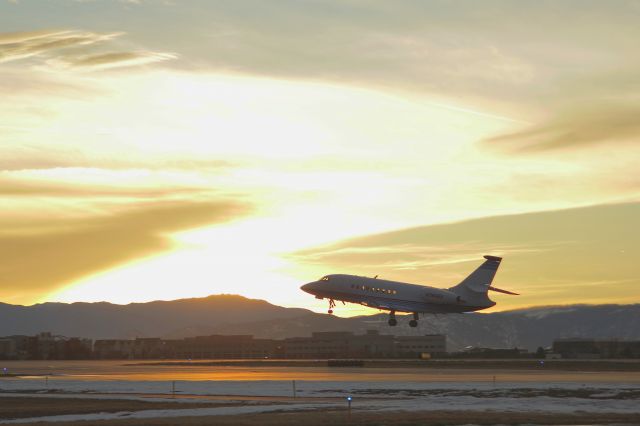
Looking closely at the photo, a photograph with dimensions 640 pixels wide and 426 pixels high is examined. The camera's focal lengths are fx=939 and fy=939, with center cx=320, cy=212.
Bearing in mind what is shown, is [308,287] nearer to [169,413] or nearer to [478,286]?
[478,286]

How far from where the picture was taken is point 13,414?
69.1m

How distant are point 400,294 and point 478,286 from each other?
14.3 m

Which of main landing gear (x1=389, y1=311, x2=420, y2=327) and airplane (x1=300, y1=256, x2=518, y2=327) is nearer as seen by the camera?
main landing gear (x1=389, y1=311, x2=420, y2=327)

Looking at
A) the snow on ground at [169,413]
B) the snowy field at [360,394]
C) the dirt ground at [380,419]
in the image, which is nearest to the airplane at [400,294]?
the snowy field at [360,394]

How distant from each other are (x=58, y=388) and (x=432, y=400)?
4179cm

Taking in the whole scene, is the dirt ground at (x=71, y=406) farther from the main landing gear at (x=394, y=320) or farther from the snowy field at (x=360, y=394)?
the main landing gear at (x=394, y=320)

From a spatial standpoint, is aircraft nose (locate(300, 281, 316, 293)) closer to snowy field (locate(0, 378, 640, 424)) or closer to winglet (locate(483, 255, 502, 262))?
winglet (locate(483, 255, 502, 262))

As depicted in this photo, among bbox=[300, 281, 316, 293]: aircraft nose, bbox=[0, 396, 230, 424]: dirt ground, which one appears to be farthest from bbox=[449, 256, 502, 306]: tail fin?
bbox=[0, 396, 230, 424]: dirt ground

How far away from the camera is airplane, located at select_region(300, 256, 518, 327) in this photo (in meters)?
144

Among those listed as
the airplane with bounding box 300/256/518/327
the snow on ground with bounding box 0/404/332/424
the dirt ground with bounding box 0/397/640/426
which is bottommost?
the dirt ground with bounding box 0/397/640/426

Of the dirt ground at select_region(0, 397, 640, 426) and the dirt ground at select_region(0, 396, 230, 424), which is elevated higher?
the dirt ground at select_region(0, 396, 230, 424)

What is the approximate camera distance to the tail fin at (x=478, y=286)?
491 ft

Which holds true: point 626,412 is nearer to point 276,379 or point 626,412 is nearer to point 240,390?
point 240,390

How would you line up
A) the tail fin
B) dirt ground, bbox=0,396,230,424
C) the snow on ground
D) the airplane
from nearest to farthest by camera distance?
the snow on ground < dirt ground, bbox=0,396,230,424 < the airplane < the tail fin
